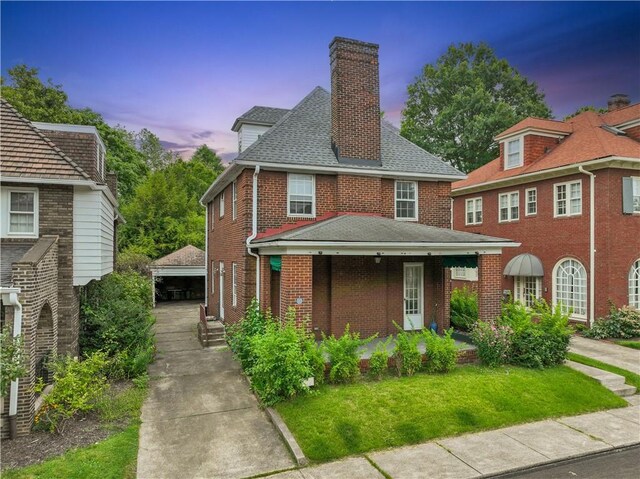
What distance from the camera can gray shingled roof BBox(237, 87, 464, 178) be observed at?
1237 centimetres

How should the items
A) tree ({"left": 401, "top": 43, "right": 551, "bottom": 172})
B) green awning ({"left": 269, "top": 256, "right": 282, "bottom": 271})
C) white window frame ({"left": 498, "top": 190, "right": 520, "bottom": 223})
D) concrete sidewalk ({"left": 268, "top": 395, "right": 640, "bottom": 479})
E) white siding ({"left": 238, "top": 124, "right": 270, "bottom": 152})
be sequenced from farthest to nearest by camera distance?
tree ({"left": 401, "top": 43, "right": 551, "bottom": 172}) < white window frame ({"left": 498, "top": 190, "right": 520, "bottom": 223}) < white siding ({"left": 238, "top": 124, "right": 270, "bottom": 152}) < green awning ({"left": 269, "top": 256, "right": 282, "bottom": 271}) < concrete sidewalk ({"left": 268, "top": 395, "right": 640, "bottom": 479})

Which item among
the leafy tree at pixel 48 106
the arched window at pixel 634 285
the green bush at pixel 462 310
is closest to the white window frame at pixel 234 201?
the green bush at pixel 462 310

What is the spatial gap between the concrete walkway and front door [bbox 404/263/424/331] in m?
4.77

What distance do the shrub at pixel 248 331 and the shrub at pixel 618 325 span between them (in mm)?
12105

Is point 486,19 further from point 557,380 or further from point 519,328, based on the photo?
point 557,380

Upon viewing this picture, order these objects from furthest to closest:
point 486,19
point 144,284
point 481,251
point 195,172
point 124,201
→ 1. point 195,172
2. point 124,201
3. point 144,284
4. point 486,19
5. point 481,251

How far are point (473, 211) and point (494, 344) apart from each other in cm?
1313

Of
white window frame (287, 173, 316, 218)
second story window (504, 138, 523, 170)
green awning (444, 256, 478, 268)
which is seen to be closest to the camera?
green awning (444, 256, 478, 268)

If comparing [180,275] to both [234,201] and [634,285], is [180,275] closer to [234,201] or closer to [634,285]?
[234,201]

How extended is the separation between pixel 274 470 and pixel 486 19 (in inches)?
702

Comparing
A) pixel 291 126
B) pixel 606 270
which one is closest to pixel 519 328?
pixel 606 270

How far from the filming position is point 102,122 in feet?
102

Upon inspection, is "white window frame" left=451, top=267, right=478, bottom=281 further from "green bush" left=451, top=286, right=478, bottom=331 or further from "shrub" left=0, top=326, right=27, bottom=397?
"shrub" left=0, top=326, right=27, bottom=397

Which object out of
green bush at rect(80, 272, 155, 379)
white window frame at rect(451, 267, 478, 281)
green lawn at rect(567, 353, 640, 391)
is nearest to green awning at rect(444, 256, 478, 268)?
green lawn at rect(567, 353, 640, 391)
